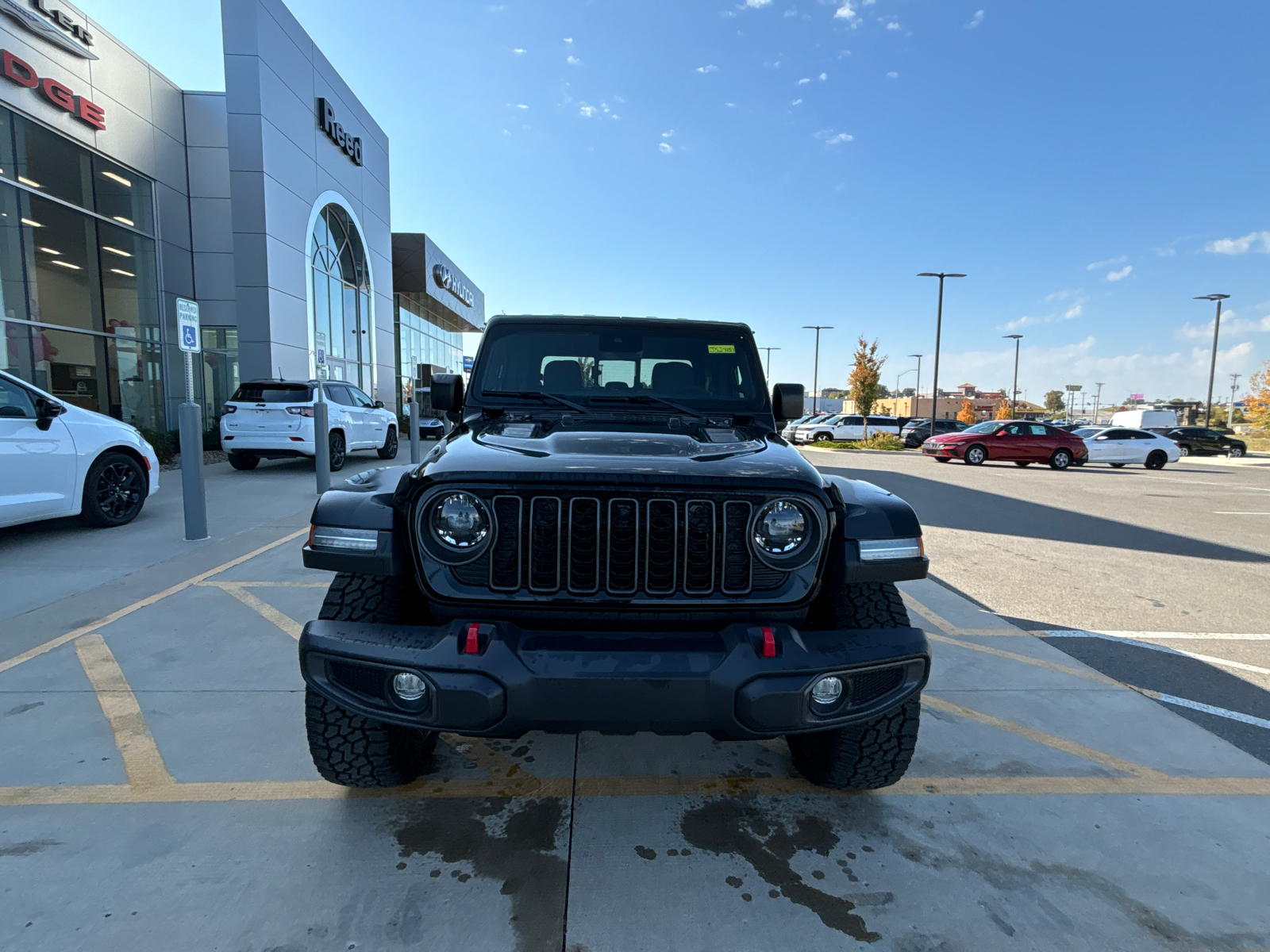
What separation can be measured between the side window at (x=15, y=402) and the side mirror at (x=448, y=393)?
4415mm

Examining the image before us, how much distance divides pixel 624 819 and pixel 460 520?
1196 millimetres

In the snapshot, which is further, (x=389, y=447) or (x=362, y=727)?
(x=389, y=447)

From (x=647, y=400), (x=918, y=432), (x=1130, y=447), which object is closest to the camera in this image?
(x=647, y=400)

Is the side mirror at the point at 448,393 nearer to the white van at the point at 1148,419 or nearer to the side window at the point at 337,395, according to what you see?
the side window at the point at 337,395

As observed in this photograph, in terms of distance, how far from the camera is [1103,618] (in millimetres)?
4527

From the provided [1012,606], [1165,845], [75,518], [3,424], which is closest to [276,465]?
[75,518]

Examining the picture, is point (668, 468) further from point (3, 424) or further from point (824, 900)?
point (3, 424)

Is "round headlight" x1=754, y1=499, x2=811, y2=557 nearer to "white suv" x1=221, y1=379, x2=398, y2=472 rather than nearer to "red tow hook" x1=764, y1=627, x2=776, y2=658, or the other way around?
"red tow hook" x1=764, y1=627, x2=776, y2=658

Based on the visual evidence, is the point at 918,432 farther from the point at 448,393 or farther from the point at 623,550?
the point at 623,550

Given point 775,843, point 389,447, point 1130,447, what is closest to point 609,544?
point 775,843

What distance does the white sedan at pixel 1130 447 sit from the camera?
2053cm

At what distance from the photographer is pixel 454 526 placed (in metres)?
1.93

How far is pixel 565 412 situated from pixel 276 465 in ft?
37.2

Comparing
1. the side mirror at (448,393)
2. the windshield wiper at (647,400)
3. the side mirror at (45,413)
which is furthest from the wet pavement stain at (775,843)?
the side mirror at (45,413)
